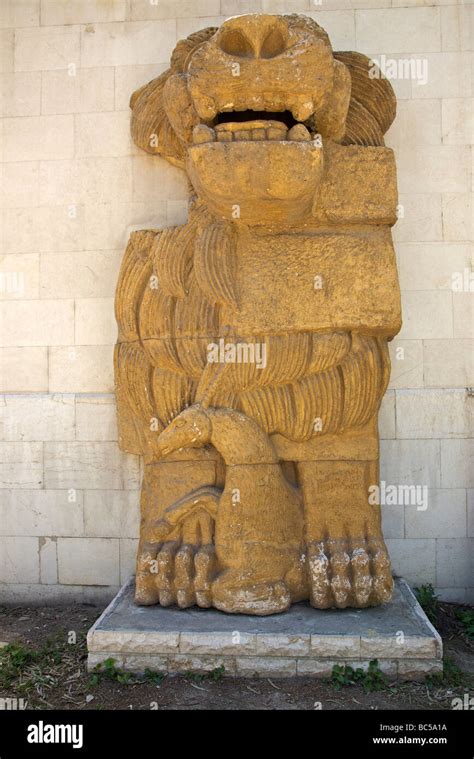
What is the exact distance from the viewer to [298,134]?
2.90m

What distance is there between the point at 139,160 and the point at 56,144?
1.81ft

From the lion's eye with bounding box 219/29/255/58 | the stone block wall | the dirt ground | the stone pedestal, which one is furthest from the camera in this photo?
the stone block wall

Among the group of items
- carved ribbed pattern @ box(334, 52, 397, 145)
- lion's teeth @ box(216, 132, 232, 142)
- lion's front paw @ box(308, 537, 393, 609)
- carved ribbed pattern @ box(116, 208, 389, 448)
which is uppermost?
carved ribbed pattern @ box(334, 52, 397, 145)

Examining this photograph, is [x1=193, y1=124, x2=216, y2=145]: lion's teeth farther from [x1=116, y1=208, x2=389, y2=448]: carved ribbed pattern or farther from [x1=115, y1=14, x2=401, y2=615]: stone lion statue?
[x1=116, y1=208, x2=389, y2=448]: carved ribbed pattern

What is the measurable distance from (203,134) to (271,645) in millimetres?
2396

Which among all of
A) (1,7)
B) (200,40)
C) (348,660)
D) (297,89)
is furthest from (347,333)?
(1,7)

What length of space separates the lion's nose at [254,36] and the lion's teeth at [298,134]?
35 cm

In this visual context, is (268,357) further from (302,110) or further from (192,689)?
(192,689)

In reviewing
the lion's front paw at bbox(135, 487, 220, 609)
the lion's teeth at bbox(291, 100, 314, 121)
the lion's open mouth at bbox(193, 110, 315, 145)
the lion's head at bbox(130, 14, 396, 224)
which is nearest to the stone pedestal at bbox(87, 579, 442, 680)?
the lion's front paw at bbox(135, 487, 220, 609)

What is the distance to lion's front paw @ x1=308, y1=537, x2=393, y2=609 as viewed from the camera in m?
2.99

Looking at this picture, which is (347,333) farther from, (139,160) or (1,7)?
(1,7)

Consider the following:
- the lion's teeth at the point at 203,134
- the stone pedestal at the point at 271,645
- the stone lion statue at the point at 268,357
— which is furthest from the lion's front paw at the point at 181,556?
the lion's teeth at the point at 203,134

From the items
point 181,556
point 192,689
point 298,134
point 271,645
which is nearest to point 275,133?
point 298,134

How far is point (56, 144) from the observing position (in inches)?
151
